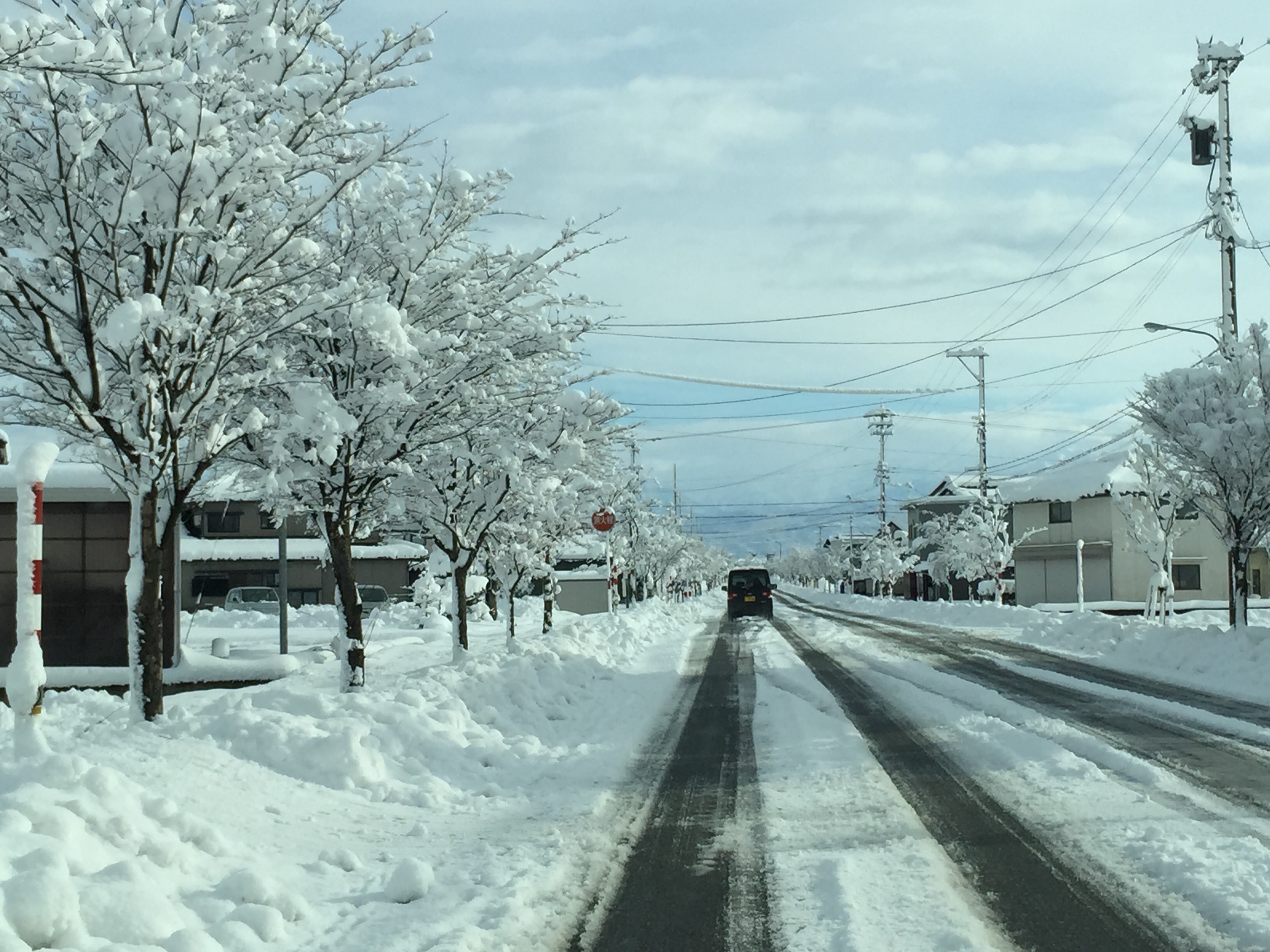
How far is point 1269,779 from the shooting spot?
28.9 feet

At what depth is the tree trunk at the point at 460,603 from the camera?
1888cm

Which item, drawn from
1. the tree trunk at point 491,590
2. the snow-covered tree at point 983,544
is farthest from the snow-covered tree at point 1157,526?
the tree trunk at point 491,590

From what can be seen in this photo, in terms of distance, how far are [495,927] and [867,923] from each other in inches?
70.9

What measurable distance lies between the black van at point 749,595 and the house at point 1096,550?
19216mm

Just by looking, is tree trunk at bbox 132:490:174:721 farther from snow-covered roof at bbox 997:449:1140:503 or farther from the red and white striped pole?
snow-covered roof at bbox 997:449:1140:503

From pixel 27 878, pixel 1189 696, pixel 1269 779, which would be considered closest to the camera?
pixel 27 878

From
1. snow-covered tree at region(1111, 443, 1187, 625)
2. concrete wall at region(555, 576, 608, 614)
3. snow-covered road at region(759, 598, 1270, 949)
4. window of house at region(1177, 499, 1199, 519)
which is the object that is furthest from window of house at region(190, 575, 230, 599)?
window of house at region(1177, 499, 1199, 519)

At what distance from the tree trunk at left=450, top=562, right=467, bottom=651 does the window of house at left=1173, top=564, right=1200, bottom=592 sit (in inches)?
2201

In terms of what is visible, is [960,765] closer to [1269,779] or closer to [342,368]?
→ [1269,779]

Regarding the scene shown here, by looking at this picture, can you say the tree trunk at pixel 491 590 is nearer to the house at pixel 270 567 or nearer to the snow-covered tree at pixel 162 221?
the snow-covered tree at pixel 162 221

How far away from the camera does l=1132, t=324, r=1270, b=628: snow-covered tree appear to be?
21.3 meters

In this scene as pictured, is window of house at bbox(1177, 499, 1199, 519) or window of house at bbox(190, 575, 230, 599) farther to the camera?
window of house at bbox(1177, 499, 1199, 519)

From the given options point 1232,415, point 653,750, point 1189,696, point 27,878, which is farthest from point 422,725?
point 1232,415

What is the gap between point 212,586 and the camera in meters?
53.8
